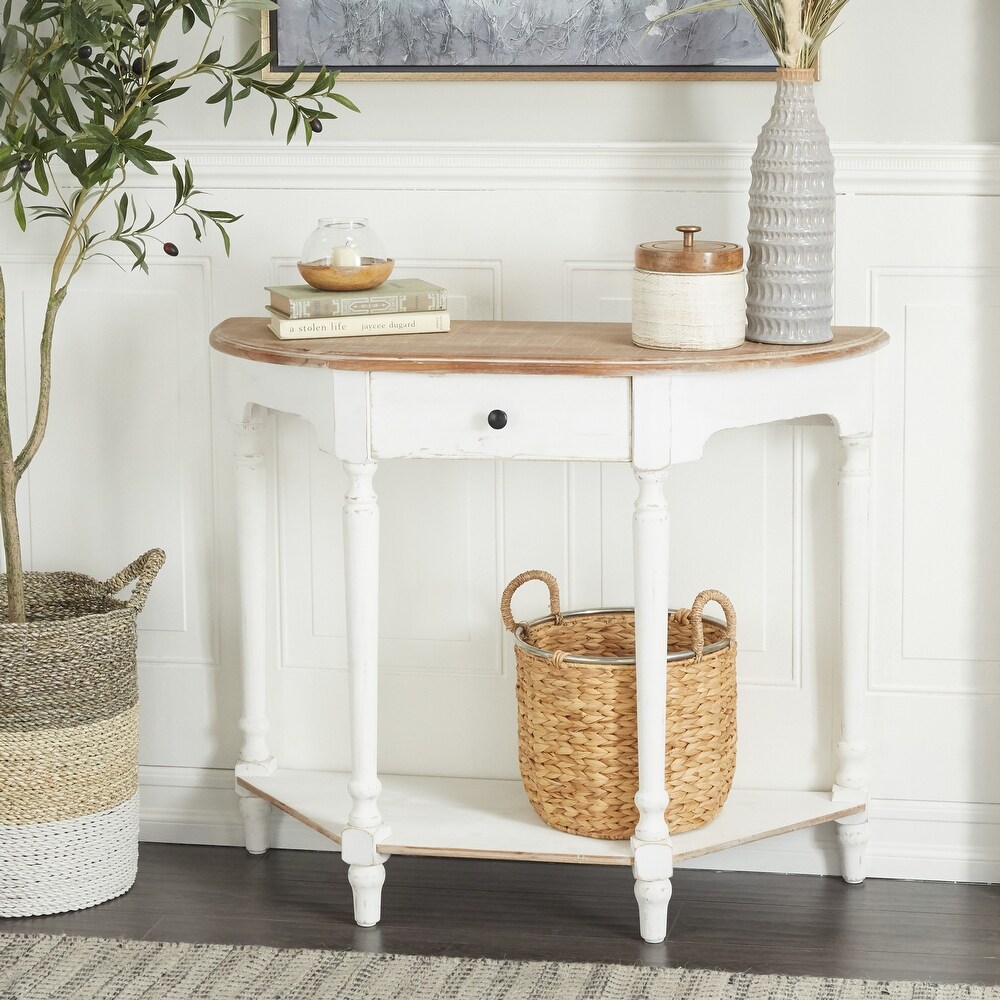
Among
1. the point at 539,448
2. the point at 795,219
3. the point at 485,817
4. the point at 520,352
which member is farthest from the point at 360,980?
the point at 795,219

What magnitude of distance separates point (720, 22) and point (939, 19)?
12.8 inches

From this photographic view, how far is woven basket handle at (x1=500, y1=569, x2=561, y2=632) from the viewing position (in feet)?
7.25

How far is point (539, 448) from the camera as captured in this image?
1879 millimetres

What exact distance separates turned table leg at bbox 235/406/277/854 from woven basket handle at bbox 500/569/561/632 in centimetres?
41

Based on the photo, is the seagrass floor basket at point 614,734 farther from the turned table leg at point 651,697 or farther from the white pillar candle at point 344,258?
the white pillar candle at point 344,258

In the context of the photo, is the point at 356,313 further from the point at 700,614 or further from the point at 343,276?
the point at 700,614

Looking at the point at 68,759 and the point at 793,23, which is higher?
the point at 793,23

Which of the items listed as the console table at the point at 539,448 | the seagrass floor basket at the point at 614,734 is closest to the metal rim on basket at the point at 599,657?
the seagrass floor basket at the point at 614,734

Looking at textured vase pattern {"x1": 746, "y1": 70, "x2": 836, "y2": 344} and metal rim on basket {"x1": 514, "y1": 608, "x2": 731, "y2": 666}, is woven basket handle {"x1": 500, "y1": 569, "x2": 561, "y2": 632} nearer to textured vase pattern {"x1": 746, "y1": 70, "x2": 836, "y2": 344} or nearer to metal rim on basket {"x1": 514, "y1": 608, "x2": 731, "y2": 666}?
metal rim on basket {"x1": 514, "y1": 608, "x2": 731, "y2": 666}

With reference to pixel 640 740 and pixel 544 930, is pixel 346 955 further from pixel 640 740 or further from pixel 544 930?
pixel 640 740

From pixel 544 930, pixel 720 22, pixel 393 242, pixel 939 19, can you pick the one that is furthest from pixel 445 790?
pixel 939 19

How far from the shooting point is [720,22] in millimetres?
2168

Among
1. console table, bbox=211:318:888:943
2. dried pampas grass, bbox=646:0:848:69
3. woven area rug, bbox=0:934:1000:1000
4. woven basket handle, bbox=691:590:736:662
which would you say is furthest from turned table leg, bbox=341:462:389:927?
dried pampas grass, bbox=646:0:848:69

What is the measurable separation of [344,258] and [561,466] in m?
0.51
